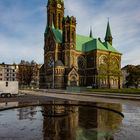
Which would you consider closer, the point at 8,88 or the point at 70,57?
the point at 8,88

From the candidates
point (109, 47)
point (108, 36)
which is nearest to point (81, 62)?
point (109, 47)

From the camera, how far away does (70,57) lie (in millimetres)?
99688

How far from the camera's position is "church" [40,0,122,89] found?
97.7 metres

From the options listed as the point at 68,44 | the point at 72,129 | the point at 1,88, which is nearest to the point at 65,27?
the point at 68,44

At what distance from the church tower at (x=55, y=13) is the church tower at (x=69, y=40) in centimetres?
1480

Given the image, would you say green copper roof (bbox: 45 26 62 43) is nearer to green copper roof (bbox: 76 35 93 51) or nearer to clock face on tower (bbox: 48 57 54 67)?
clock face on tower (bbox: 48 57 54 67)

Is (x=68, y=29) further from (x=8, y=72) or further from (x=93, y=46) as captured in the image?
(x=8, y=72)


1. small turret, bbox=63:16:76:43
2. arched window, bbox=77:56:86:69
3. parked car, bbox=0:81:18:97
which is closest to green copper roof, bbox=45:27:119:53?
arched window, bbox=77:56:86:69

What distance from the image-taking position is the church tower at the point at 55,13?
116300 millimetres

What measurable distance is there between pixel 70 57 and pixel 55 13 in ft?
96.2

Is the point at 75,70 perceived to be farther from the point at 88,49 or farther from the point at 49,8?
the point at 49,8

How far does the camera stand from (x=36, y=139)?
10625mm

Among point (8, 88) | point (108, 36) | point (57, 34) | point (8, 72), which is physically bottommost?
point (8, 88)

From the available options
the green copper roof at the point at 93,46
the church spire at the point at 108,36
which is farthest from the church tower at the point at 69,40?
the church spire at the point at 108,36
